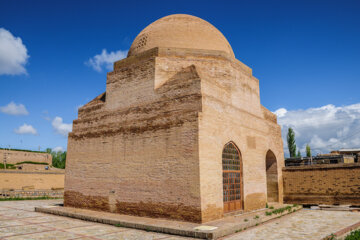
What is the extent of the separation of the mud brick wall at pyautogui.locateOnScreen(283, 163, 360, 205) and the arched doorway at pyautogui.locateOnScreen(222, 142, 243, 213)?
15.8 ft

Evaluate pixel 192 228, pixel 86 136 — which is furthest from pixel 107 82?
pixel 192 228

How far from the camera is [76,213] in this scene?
1048 cm

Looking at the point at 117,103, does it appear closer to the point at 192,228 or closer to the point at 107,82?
the point at 107,82

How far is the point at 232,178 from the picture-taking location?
10422 millimetres

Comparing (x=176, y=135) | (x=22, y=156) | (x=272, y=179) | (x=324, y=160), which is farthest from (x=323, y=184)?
(x=22, y=156)

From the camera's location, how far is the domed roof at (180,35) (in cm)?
1228

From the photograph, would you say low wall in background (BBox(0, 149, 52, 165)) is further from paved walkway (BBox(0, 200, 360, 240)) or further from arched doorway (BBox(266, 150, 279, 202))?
arched doorway (BBox(266, 150, 279, 202))

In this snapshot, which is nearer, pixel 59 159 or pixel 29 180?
pixel 29 180

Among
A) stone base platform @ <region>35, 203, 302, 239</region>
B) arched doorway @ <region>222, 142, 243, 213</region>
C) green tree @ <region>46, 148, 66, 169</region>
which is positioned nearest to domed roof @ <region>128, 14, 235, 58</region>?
arched doorway @ <region>222, 142, 243, 213</region>

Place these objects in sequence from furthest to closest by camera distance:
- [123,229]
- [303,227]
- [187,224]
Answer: [303,227], [123,229], [187,224]

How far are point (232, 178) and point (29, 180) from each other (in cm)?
1948

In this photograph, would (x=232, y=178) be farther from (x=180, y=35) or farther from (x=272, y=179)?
(x=180, y=35)

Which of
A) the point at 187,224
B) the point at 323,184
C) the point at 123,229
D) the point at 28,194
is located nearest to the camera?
the point at 187,224

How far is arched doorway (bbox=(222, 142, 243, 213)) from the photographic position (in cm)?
1001
